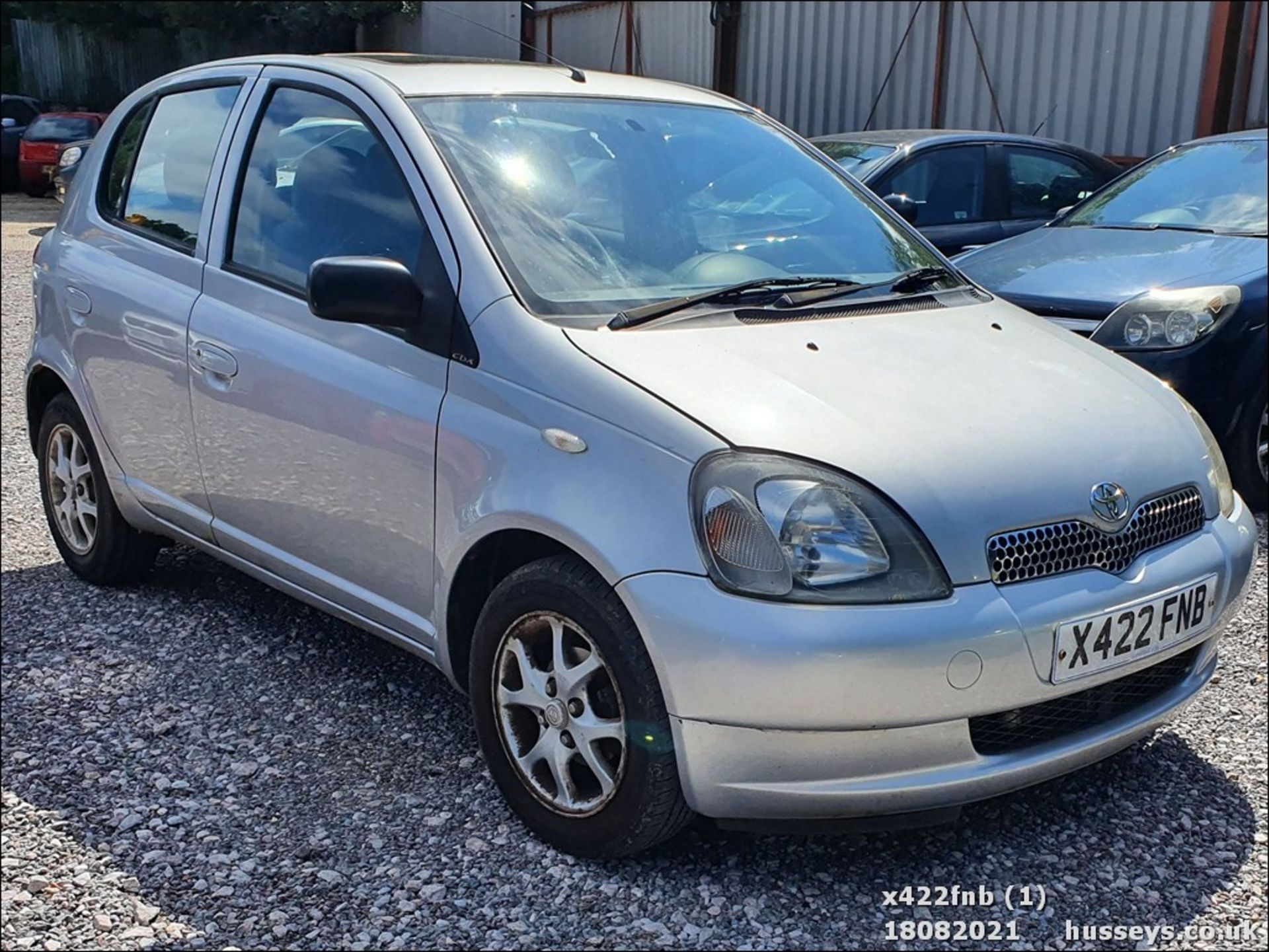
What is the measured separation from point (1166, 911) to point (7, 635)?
3502mm

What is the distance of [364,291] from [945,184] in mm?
5950

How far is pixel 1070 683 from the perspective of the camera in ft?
8.87

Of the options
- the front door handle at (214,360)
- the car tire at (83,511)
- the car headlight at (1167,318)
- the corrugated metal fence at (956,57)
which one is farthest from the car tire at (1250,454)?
the corrugated metal fence at (956,57)

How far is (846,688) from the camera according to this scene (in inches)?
99.9

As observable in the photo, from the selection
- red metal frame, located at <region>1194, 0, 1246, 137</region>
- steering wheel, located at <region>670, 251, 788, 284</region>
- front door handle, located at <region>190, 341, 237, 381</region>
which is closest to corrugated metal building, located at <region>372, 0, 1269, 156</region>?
red metal frame, located at <region>1194, 0, 1246, 137</region>

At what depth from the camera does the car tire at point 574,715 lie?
8.92 ft

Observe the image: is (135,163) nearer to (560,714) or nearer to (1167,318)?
(560,714)

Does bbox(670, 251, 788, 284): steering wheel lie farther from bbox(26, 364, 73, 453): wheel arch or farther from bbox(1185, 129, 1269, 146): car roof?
bbox(1185, 129, 1269, 146): car roof

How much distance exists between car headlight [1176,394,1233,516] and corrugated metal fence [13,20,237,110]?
2759 cm

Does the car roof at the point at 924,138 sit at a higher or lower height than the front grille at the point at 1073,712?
higher

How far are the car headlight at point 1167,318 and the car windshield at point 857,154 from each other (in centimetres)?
273

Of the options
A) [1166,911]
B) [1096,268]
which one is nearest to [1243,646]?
[1166,911]

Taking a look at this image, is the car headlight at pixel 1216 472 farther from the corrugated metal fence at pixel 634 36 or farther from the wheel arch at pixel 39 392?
the corrugated metal fence at pixel 634 36

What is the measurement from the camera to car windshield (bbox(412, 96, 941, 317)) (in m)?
3.24
